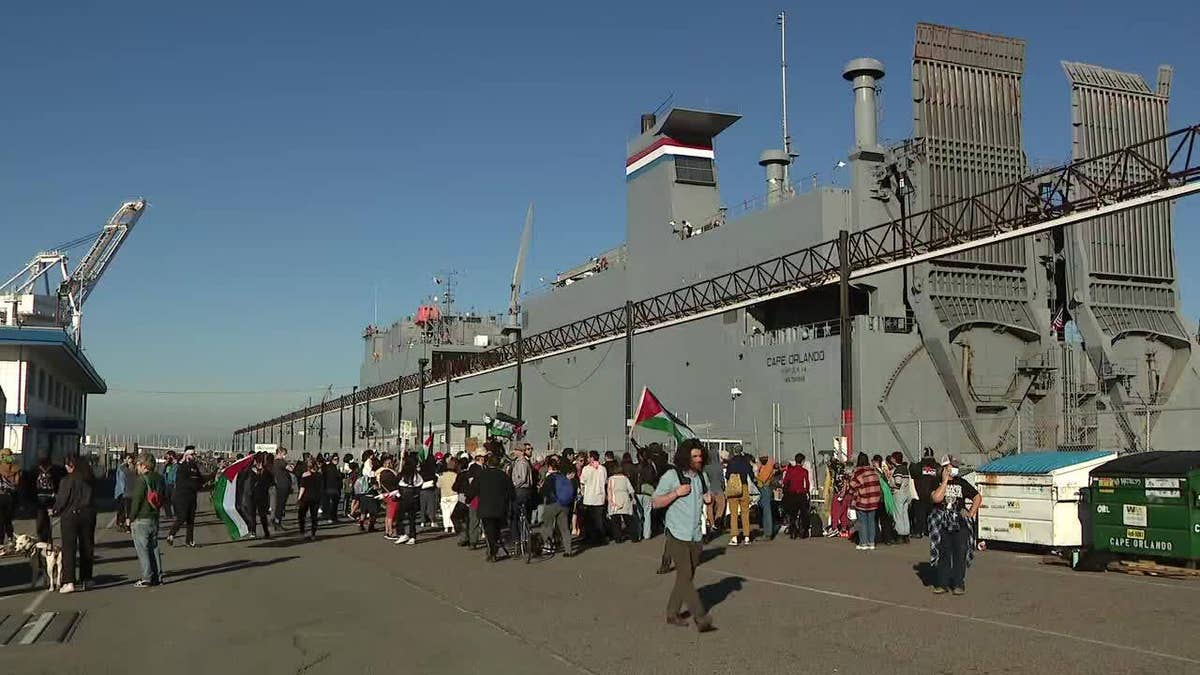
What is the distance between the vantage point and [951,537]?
1191 cm

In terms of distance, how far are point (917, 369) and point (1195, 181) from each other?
16332mm

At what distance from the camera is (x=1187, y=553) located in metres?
13.0

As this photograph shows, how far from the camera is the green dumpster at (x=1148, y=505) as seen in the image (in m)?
13.1

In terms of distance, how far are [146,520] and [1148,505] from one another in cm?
1252

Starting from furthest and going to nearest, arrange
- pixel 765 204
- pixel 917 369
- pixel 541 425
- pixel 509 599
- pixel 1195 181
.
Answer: pixel 541 425, pixel 765 204, pixel 917 369, pixel 1195 181, pixel 509 599

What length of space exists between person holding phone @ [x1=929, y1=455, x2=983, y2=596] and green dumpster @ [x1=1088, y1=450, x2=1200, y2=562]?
3.04m

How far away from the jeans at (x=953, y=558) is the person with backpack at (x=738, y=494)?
675 cm

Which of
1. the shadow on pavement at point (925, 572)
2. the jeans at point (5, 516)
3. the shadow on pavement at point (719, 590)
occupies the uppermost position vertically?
the jeans at point (5, 516)

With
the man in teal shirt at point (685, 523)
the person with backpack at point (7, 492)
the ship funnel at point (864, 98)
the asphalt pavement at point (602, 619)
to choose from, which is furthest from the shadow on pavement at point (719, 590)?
the ship funnel at point (864, 98)

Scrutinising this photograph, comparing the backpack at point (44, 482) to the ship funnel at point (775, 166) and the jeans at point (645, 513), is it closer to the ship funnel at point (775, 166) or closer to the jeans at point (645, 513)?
the jeans at point (645, 513)

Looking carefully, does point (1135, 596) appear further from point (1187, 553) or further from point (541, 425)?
point (541, 425)

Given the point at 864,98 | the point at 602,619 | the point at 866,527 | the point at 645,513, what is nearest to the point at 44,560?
the point at 602,619

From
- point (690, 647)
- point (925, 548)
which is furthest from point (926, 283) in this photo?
point (690, 647)

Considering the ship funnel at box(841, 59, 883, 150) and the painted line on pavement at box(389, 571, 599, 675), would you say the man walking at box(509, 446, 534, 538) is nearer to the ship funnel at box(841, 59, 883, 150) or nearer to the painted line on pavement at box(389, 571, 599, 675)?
the painted line on pavement at box(389, 571, 599, 675)
